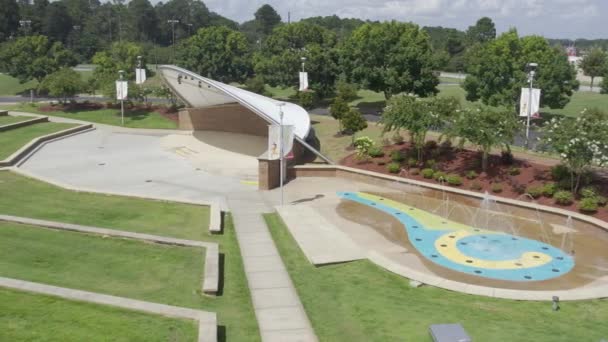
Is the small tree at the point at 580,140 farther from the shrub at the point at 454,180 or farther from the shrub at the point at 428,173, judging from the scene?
the shrub at the point at 428,173

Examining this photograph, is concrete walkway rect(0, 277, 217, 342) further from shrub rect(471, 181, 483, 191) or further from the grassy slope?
the grassy slope

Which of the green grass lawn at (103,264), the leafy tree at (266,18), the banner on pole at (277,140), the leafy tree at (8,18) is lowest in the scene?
the green grass lawn at (103,264)

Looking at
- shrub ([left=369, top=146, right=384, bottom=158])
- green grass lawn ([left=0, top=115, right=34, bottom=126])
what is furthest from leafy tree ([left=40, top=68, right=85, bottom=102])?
shrub ([left=369, top=146, right=384, bottom=158])

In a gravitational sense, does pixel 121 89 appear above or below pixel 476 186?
above

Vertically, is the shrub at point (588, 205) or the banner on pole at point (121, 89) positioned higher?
the banner on pole at point (121, 89)

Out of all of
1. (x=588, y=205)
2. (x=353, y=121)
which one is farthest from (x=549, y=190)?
(x=353, y=121)

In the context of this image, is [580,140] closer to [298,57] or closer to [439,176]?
[439,176]

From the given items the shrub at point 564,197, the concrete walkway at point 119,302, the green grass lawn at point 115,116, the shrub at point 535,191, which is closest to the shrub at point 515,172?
the shrub at point 535,191
